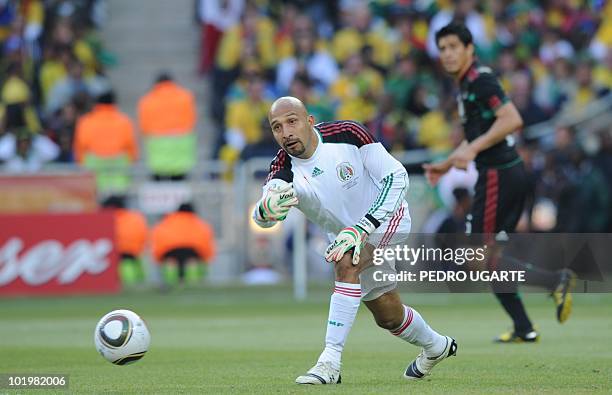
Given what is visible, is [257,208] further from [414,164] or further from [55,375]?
[414,164]

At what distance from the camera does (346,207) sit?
29.1 ft

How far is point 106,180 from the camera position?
19234mm

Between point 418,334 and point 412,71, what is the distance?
46.4ft

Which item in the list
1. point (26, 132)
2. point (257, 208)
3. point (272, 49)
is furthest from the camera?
point (272, 49)

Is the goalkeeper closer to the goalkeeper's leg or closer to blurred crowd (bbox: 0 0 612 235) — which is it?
the goalkeeper's leg

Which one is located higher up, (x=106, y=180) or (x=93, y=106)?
(x=93, y=106)

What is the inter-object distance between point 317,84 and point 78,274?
6561mm

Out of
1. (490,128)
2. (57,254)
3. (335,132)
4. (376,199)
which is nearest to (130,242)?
(57,254)

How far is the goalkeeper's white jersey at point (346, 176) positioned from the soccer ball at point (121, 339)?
4.44 ft

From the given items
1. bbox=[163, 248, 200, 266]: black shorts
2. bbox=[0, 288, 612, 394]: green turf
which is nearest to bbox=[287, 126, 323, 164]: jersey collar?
bbox=[0, 288, 612, 394]: green turf

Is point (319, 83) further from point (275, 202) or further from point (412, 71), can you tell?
point (275, 202)

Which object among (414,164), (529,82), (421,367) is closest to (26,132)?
(414,164)

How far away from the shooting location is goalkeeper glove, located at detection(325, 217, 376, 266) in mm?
8188

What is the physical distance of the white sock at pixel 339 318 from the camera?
823 cm
